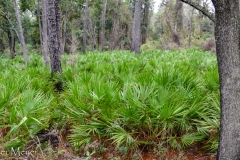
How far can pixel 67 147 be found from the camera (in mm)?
3566

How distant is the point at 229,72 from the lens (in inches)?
99.0

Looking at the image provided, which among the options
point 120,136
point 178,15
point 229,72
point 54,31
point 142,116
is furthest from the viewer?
point 178,15

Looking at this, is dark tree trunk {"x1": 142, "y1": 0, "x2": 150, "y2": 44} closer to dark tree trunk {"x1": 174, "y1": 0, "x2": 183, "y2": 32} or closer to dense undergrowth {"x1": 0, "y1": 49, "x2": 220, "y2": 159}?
dark tree trunk {"x1": 174, "y1": 0, "x2": 183, "y2": 32}

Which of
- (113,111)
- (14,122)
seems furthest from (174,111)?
(14,122)

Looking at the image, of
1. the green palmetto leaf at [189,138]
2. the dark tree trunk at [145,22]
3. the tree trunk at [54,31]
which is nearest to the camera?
the green palmetto leaf at [189,138]

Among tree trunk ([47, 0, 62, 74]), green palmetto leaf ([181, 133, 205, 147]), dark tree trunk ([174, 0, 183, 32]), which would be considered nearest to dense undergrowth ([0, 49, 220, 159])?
green palmetto leaf ([181, 133, 205, 147])

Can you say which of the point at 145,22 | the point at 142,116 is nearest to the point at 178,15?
the point at 145,22

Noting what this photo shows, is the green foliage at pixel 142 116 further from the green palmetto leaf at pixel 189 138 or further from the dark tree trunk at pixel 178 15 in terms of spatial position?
the dark tree trunk at pixel 178 15

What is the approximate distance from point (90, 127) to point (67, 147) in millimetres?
497

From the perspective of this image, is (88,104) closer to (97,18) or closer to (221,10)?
(221,10)

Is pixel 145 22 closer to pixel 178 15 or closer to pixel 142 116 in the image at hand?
pixel 178 15

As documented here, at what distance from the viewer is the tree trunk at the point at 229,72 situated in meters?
2.39

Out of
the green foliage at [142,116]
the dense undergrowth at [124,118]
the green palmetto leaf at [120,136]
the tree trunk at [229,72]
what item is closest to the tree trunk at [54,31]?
the dense undergrowth at [124,118]

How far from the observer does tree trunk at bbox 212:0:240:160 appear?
239 cm
